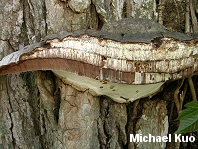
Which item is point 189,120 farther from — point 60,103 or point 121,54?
point 60,103

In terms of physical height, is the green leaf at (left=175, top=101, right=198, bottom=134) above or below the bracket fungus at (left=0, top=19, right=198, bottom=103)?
below

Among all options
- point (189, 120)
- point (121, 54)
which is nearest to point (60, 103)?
point (121, 54)

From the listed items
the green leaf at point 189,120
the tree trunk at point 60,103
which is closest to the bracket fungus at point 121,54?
the green leaf at point 189,120

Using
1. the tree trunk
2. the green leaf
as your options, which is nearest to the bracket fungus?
the green leaf

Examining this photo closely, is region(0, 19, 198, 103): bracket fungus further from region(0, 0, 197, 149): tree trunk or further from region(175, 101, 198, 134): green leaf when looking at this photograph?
region(0, 0, 197, 149): tree trunk

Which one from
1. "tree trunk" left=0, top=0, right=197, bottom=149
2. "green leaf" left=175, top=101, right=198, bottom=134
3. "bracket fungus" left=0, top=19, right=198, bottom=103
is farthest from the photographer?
"tree trunk" left=0, top=0, right=197, bottom=149

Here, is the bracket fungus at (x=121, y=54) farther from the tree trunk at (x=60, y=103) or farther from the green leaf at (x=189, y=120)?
the tree trunk at (x=60, y=103)
